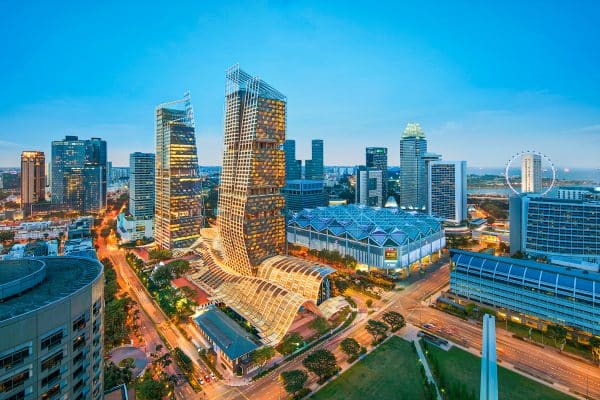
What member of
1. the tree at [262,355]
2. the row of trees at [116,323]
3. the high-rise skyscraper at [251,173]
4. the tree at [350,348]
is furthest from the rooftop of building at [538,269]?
the row of trees at [116,323]

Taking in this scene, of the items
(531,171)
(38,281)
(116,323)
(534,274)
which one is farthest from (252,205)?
(531,171)

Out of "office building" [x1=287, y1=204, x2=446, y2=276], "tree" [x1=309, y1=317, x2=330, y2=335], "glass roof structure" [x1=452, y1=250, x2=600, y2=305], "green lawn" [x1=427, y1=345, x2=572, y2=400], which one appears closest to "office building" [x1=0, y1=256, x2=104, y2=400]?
"tree" [x1=309, y1=317, x2=330, y2=335]

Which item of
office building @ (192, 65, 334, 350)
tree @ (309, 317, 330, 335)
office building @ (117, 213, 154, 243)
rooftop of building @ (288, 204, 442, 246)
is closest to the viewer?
tree @ (309, 317, 330, 335)

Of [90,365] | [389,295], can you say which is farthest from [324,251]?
[90,365]

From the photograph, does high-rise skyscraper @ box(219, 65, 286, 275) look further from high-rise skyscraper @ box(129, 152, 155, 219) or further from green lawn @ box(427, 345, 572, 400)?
high-rise skyscraper @ box(129, 152, 155, 219)

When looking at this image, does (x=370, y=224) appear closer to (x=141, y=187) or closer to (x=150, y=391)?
(x=150, y=391)

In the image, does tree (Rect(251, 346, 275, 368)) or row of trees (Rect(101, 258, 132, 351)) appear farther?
row of trees (Rect(101, 258, 132, 351))
